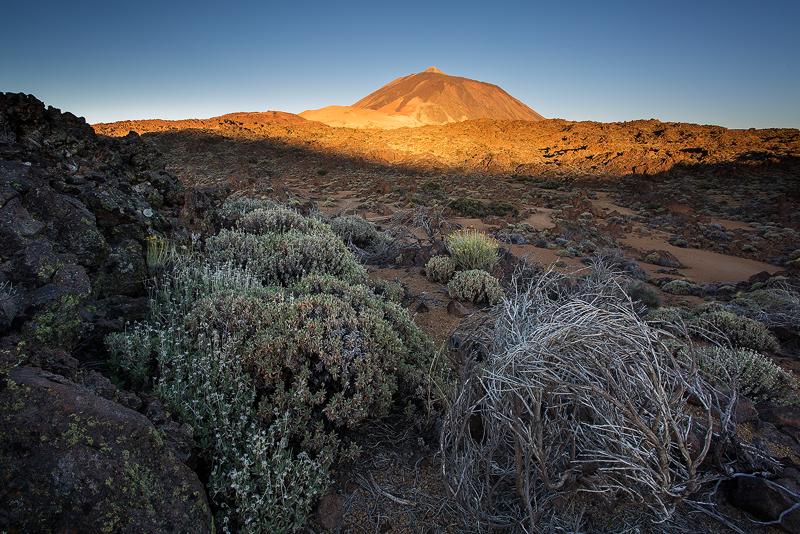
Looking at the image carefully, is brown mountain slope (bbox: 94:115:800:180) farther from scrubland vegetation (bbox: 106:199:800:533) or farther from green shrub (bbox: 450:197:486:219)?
scrubland vegetation (bbox: 106:199:800:533)

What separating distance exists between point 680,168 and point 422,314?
80.8ft

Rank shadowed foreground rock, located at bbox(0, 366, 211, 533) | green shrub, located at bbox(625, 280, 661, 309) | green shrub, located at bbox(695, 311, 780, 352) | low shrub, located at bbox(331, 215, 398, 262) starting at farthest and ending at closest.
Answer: low shrub, located at bbox(331, 215, 398, 262)
green shrub, located at bbox(625, 280, 661, 309)
green shrub, located at bbox(695, 311, 780, 352)
shadowed foreground rock, located at bbox(0, 366, 211, 533)

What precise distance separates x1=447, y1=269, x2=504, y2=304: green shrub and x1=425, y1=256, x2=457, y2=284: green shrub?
568 mm

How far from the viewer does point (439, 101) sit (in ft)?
259

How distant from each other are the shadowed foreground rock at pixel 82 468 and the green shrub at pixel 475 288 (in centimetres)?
354

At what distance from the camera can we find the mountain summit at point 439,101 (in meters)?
73.4

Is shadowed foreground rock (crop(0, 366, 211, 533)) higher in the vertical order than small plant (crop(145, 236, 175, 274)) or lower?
lower

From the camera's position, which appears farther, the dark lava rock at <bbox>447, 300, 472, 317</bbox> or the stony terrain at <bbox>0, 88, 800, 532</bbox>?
the dark lava rock at <bbox>447, 300, 472, 317</bbox>

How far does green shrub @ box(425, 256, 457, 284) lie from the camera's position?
5.27 meters

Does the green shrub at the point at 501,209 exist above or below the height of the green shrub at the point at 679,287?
above

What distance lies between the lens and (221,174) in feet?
64.4

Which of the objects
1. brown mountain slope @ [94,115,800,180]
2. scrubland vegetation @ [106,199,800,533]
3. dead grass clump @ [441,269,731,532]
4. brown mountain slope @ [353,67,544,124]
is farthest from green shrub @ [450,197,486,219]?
brown mountain slope @ [353,67,544,124]

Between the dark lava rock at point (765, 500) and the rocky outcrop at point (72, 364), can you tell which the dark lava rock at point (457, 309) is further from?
the rocky outcrop at point (72, 364)

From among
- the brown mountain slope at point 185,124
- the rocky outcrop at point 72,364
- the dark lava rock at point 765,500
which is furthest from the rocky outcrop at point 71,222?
the brown mountain slope at point 185,124
